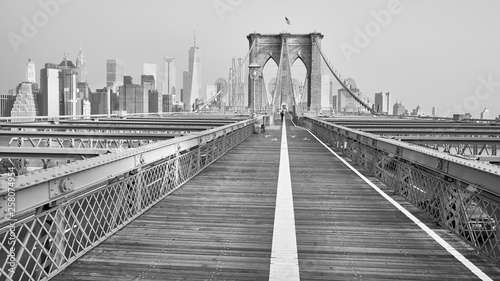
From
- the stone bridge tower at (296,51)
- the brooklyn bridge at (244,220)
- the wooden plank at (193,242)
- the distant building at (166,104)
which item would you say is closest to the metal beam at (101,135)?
the brooklyn bridge at (244,220)

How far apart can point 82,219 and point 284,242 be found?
8.91ft

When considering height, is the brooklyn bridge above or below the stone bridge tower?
below

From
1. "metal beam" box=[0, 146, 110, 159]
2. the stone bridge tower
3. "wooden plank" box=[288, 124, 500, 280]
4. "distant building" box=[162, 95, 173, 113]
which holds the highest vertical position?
the stone bridge tower

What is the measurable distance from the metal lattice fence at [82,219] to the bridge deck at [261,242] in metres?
0.21

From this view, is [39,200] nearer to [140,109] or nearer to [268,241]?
[268,241]

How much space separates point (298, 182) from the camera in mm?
11336

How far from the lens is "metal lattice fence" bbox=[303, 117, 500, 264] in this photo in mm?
5895

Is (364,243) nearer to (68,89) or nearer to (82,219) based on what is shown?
(82,219)

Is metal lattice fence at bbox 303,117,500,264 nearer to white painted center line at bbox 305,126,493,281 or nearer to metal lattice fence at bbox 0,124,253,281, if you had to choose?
white painted center line at bbox 305,126,493,281

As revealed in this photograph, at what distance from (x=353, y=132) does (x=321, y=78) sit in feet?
341

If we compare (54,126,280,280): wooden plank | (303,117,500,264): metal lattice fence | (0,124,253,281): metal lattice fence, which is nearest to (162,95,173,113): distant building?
(0,124,253,281): metal lattice fence

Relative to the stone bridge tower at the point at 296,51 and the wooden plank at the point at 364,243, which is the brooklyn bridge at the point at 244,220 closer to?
the wooden plank at the point at 364,243

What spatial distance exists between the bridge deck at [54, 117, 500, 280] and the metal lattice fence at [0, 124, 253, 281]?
0.67 ft

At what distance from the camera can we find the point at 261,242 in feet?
20.0
